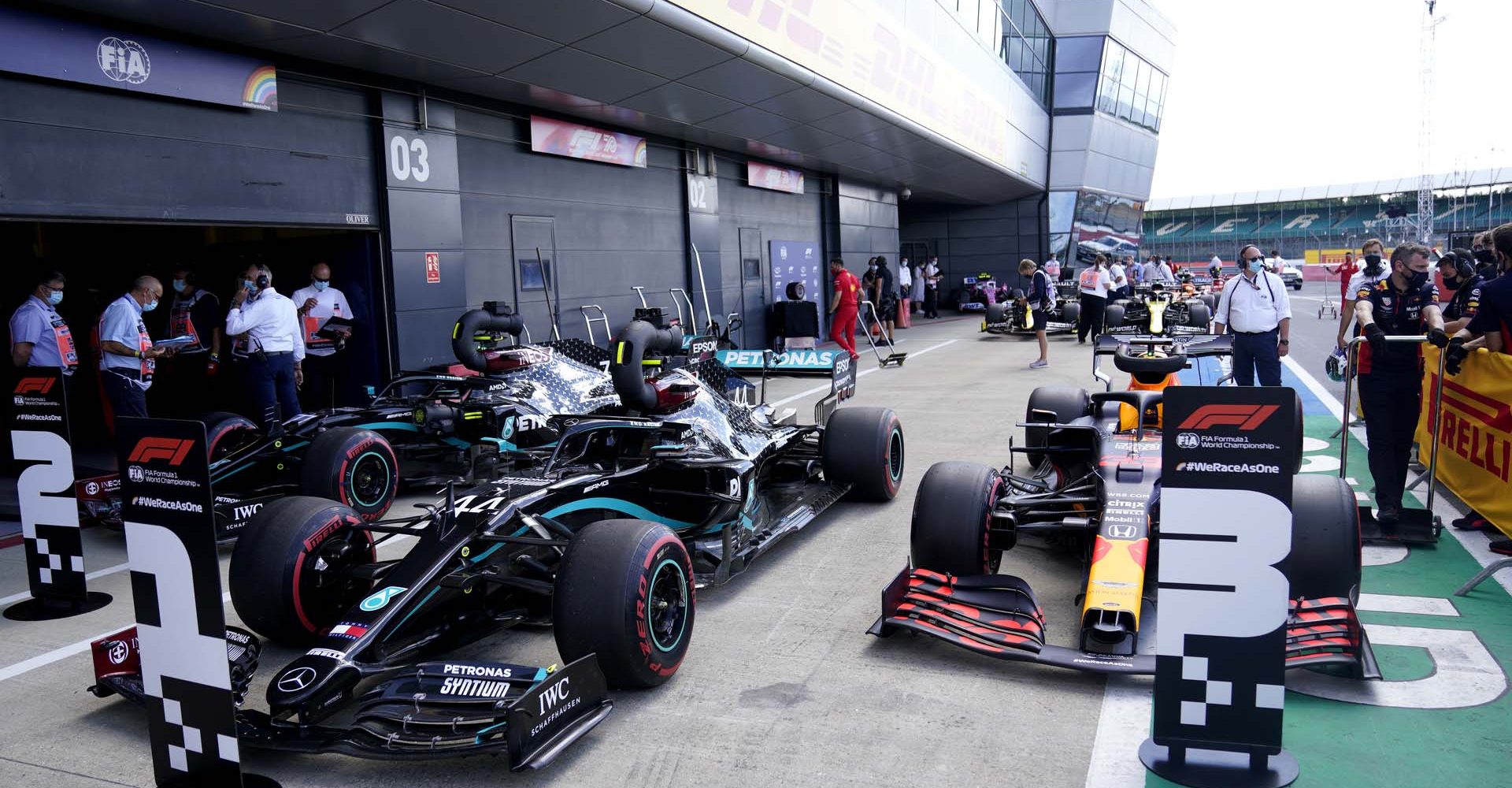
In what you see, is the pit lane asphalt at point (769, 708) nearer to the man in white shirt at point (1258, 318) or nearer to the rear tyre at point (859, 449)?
the rear tyre at point (859, 449)

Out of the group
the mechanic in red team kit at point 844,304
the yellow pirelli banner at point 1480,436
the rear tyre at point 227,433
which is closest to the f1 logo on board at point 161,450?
the rear tyre at point 227,433

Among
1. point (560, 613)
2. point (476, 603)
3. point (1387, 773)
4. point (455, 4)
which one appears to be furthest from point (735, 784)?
point (455, 4)

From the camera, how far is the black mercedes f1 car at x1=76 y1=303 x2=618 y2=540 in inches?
259

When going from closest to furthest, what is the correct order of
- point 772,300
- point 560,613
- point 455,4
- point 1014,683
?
1. point 560,613
2. point 1014,683
3. point 455,4
4. point 772,300

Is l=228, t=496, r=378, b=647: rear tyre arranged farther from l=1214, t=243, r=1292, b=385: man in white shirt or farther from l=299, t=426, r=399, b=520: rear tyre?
l=1214, t=243, r=1292, b=385: man in white shirt

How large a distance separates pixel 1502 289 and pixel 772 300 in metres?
14.8

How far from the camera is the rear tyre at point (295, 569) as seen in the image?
4.16m

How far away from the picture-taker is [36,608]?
17.2 ft

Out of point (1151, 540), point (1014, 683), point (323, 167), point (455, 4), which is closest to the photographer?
point (1014, 683)

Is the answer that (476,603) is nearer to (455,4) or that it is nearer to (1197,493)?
(1197,493)

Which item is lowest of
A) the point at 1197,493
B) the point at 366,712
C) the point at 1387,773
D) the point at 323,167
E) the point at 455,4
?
the point at 1387,773

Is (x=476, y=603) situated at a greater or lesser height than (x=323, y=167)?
lesser

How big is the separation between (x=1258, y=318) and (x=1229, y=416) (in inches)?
243

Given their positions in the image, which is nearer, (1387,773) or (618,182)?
(1387,773)
